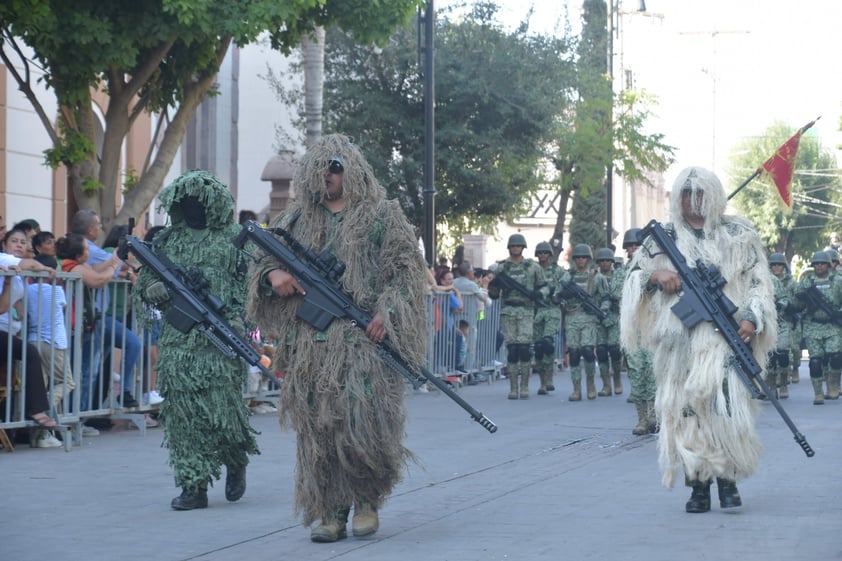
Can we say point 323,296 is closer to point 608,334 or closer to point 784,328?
point 608,334

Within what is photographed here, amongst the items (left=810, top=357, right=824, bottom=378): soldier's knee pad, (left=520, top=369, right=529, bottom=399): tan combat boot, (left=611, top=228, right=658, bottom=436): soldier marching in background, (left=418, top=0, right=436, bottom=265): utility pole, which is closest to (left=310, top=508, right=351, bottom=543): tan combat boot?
(left=611, top=228, right=658, bottom=436): soldier marching in background

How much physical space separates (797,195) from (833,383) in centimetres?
5613

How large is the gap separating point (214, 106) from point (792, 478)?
62.1ft

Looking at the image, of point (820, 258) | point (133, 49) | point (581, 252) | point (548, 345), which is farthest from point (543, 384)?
point (133, 49)

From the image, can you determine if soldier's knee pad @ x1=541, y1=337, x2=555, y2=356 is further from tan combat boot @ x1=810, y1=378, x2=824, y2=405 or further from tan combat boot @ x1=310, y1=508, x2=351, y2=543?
tan combat boot @ x1=310, y1=508, x2=351, y2=543

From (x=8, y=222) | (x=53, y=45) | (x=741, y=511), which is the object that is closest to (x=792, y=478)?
(x=741, y=511)

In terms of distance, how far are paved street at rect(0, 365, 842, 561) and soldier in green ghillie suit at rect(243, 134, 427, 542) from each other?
0.27 metres

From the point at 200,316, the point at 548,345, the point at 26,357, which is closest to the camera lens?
the point at 200,316

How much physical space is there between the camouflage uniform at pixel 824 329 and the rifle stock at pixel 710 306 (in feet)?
32.6

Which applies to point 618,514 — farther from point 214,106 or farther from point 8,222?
point 214,106

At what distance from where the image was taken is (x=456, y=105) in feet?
89.3

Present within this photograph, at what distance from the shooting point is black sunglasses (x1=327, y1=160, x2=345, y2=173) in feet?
23.4

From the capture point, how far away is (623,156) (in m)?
33.0

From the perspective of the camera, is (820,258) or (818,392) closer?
(818,392)
